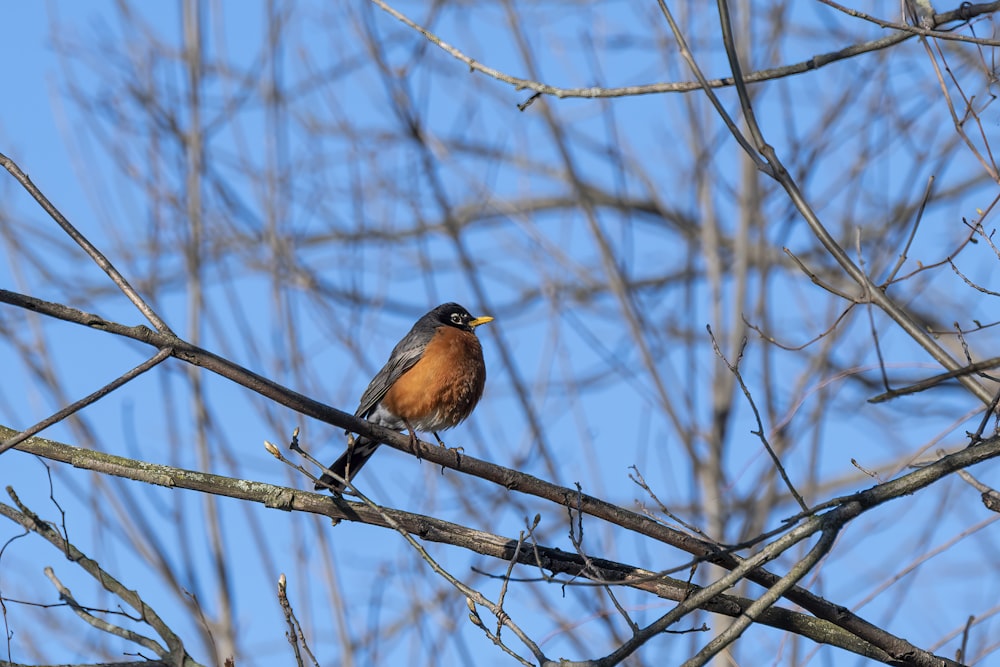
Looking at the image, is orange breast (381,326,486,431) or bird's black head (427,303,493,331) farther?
bird's black head (427,303,493,331)

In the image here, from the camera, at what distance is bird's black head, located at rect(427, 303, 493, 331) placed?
664cm

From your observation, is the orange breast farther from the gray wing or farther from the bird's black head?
the bird's black head

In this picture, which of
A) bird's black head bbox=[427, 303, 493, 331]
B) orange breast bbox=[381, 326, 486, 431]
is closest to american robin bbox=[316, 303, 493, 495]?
orange breast bbox=[381, 326, 486, 431]

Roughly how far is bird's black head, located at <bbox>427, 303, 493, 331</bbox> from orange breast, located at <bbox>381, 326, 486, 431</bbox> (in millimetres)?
510

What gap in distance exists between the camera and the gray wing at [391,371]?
5.95 meters

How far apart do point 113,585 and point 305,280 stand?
3.30m

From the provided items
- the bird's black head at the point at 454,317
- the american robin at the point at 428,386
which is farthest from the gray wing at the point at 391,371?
the bird's black head at the point at 454,317

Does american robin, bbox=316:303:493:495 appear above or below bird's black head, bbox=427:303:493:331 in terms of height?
below

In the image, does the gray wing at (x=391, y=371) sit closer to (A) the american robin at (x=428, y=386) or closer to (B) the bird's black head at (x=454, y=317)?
(A) the american robin at (x=428, y=386)

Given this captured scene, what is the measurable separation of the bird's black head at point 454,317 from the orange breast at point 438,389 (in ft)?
1.67

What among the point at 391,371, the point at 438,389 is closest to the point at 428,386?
the point at 438,389

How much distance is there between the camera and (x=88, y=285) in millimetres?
8180

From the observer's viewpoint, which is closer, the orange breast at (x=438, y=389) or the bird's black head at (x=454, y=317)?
the orange breast at (x=438, y=389)

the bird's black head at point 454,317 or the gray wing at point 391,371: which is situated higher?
the bird's black head at point 454,317
